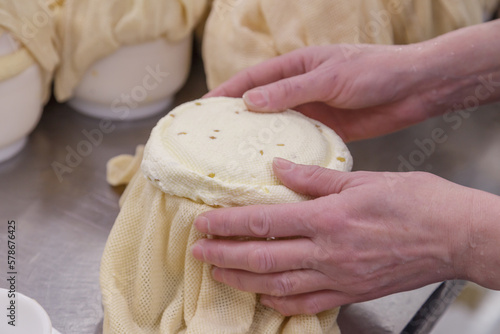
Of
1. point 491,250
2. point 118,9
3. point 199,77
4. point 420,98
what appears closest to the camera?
point 491,250

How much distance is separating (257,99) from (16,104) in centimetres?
49

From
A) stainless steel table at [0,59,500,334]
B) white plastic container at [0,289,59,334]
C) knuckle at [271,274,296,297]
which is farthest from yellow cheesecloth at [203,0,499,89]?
white plastic container at [0,289,59,334]

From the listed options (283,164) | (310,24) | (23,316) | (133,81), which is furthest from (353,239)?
(133,81)

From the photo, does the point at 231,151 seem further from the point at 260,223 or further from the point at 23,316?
the point at 23,316

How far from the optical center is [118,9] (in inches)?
43.6

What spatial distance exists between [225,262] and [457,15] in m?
0.80

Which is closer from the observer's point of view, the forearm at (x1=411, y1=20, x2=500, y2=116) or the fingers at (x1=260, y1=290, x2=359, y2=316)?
the fingers at (x1=260, y1=290, x2=359, y2=316)

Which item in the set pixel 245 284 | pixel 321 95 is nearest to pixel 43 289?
pixel 245 284

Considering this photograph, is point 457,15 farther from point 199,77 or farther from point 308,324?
point 308,324

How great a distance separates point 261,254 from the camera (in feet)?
2.18

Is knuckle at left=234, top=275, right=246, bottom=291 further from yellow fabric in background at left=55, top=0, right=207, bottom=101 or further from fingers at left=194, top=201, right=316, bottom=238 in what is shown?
yellow fabric in background at left=55, top=0, right=207, bottom=101

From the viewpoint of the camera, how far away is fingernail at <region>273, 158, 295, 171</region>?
2.29 ft

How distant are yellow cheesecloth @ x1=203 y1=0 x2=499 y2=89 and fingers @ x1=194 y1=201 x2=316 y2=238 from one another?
1.72 feet

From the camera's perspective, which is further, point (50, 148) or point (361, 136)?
point (50, 148)
